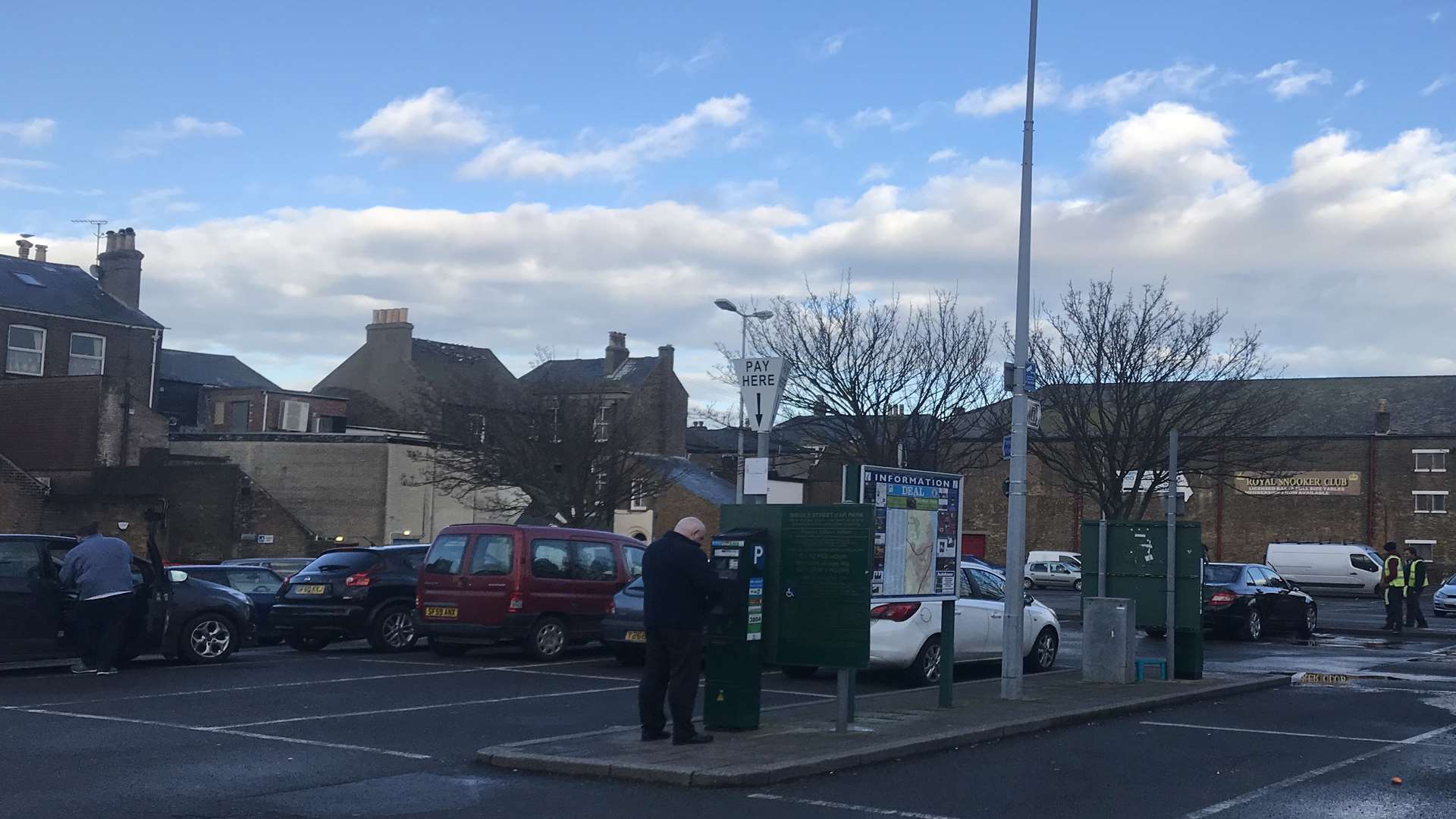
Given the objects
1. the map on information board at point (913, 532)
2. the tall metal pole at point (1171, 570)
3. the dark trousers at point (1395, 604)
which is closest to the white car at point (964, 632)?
the map on information board at point (913, 532)

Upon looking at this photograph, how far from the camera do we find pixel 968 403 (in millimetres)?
34625

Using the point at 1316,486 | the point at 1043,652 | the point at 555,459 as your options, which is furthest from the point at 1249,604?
the point at 1316,486

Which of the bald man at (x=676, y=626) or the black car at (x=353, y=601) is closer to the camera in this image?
the bald man at (x=676, y=626)

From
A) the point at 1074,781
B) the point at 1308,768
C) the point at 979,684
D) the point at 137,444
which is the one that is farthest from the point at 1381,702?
the point at 137,444

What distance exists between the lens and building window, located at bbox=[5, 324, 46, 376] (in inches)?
2111

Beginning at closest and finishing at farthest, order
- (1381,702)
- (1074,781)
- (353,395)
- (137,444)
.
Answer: (1074,781), (1381,702), (137,444), (353,395)

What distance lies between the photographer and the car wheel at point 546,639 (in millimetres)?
19047

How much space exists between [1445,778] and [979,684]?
6373 millimetres

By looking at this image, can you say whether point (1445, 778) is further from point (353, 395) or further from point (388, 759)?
point (353, 395)

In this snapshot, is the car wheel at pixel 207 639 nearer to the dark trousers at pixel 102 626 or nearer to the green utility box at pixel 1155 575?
the dark trousers at pixel 102 626

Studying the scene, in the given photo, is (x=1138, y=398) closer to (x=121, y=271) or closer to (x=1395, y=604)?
(x=1395, y=604)

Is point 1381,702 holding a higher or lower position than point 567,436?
lower

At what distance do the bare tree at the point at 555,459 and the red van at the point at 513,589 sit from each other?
26566 millimetres

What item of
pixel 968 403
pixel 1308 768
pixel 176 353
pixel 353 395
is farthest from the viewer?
pixel 176 353
